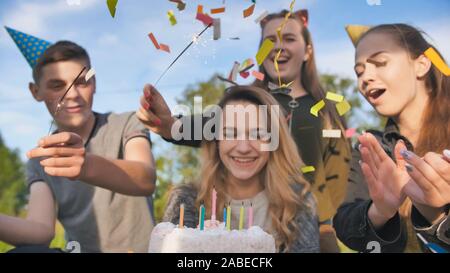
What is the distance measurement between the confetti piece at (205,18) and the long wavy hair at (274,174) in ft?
0.89

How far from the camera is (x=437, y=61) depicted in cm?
229

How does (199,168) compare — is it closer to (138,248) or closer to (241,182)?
(241,182)

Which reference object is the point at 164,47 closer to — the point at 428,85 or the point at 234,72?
the point at 234,72

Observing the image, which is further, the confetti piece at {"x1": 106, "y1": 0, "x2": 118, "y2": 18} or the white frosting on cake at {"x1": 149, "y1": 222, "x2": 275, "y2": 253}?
the confetti piece at {"x1": 106, "y1": 0, "x2": 118, "y2": 18}

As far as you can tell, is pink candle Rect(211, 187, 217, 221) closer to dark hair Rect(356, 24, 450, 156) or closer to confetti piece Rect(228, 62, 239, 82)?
confetti piece Rect(228, 62, 239, 82)

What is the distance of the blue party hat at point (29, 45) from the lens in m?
2.33

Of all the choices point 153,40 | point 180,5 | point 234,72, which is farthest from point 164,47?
point 234,72

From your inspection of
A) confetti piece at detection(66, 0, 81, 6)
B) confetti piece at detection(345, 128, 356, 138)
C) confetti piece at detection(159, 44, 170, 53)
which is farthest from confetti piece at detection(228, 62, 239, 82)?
confetti piece at detection(66, 0, 81, 6)

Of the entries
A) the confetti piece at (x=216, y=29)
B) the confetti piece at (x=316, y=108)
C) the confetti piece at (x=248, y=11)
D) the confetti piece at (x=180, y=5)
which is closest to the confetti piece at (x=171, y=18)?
the confetti piece at (x=180, y=5)

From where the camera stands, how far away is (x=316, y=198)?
91.1 inches

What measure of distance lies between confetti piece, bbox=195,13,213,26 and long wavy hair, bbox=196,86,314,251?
0.27 m

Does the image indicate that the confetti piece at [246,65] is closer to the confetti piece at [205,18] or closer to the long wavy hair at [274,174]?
the long wavy hair at [274,174]

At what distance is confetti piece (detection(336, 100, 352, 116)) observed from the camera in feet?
7.56
